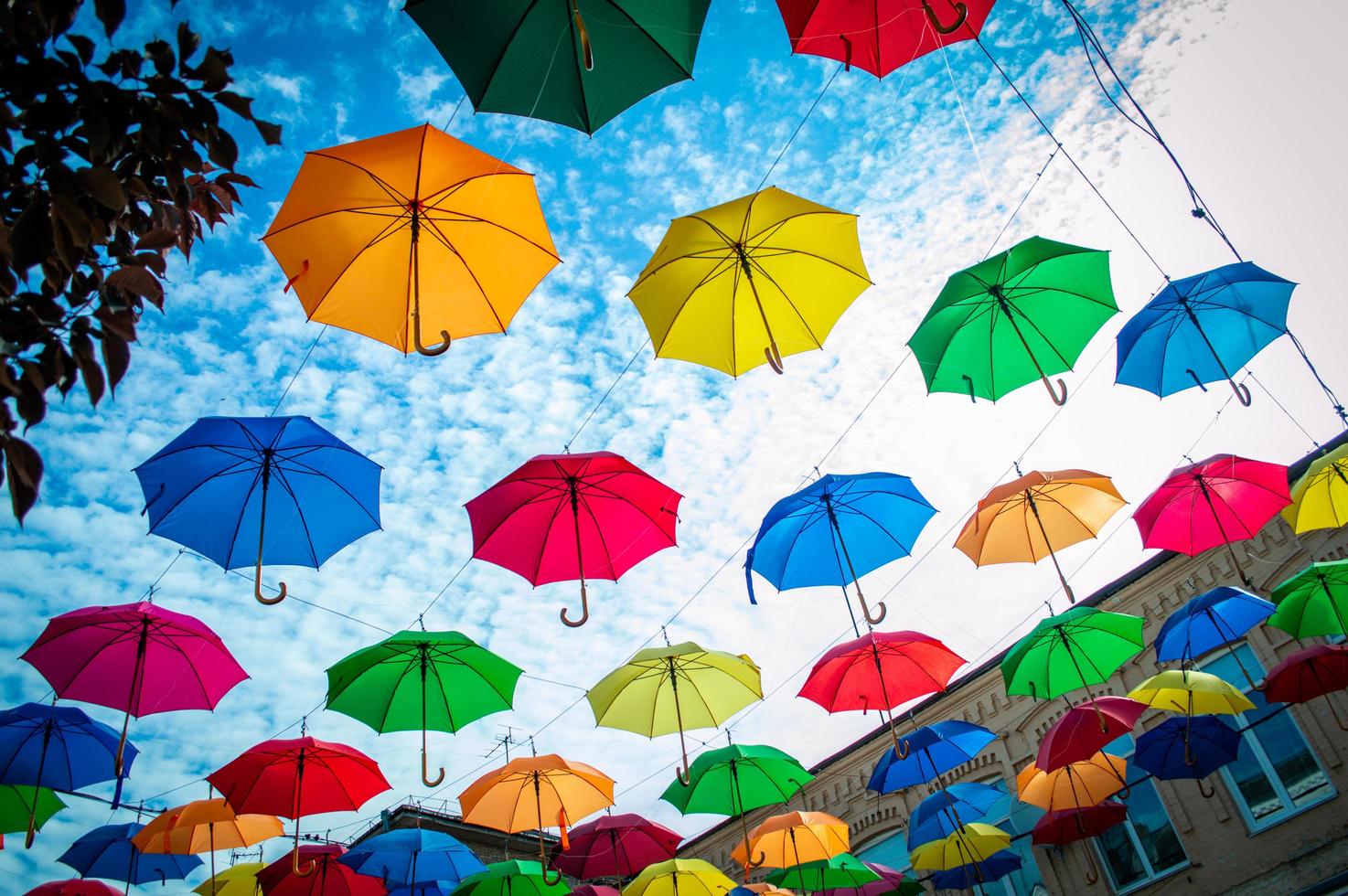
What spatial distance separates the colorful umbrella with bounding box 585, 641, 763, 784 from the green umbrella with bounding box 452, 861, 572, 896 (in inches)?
133

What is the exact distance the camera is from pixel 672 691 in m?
10.8

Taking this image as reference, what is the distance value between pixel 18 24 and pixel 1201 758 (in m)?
14.1

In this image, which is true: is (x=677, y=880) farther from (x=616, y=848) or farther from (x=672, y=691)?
(x=672, y=691)

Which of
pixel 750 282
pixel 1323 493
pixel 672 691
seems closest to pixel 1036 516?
pixel 1323 493

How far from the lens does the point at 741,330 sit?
7.84 meters

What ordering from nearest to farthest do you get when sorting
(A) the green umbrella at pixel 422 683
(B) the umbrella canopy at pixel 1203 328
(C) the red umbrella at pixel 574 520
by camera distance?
(B) the umbrella canopy at pixel 1203 328 < (C) the red umbrella at pixel 574 520 < (A) the green umbrella at pixel 422 683

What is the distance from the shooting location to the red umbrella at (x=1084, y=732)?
10000 mm

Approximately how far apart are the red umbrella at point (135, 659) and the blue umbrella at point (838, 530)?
6.06 meters

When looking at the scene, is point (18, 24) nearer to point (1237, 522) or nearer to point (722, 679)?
point (722, 679)

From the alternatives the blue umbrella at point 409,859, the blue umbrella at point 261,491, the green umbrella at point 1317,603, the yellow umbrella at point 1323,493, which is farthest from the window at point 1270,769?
the blue umbrella at point 261,491

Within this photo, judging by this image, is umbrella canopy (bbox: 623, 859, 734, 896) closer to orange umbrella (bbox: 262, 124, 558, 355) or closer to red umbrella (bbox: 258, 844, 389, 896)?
red umbrella (bbox: 258, 844, 389, 896)

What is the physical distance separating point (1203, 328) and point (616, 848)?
11.1 meters

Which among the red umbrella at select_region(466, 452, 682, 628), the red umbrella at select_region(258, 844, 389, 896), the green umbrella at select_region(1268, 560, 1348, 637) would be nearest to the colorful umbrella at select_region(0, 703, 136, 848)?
the red umbrella at select_region(258, 844, 389, 896)

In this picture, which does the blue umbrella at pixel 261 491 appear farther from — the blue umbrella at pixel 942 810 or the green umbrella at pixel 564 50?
the blue umbrella at pixel 942 810
